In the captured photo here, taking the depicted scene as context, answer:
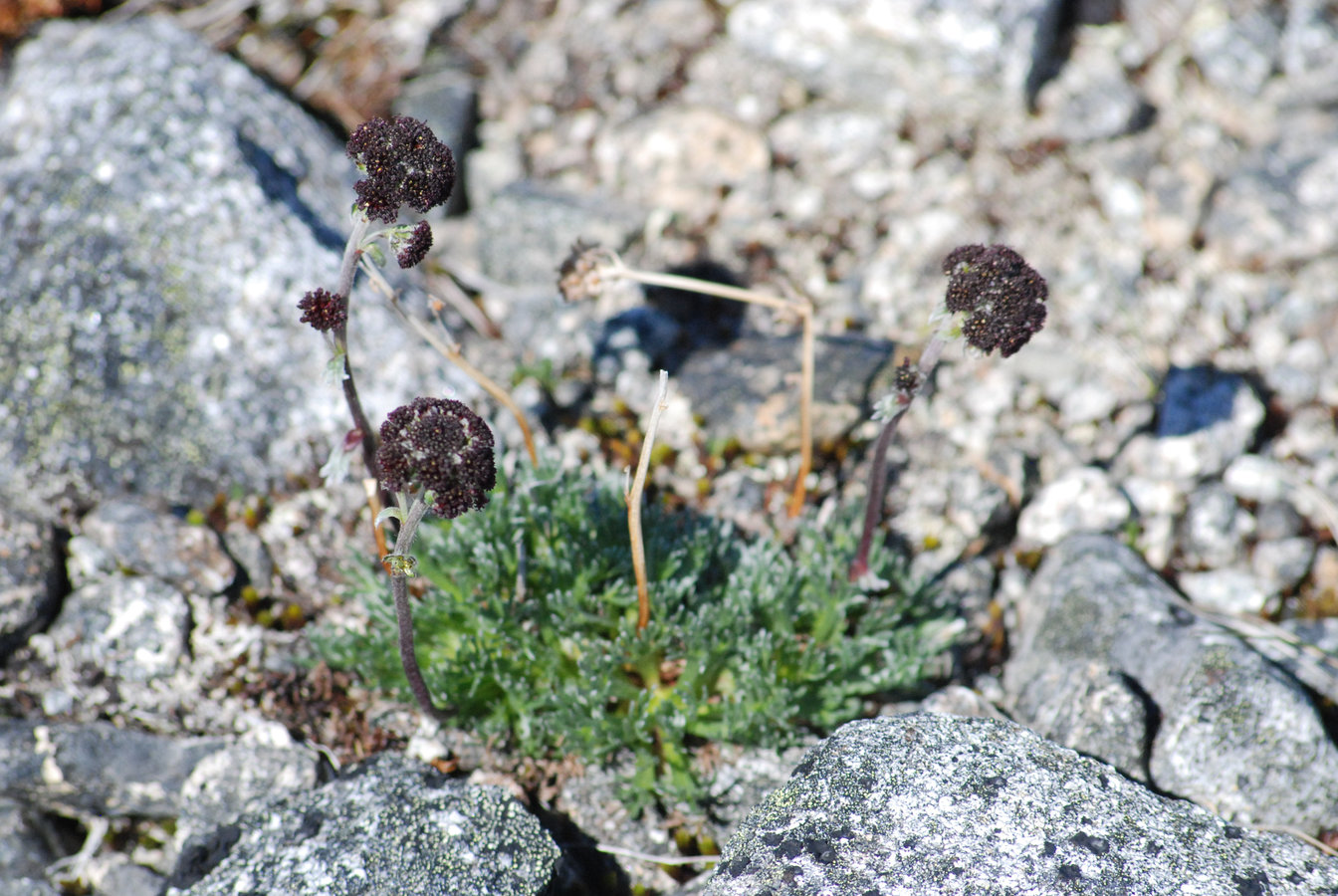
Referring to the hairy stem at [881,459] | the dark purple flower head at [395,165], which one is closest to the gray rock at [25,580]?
the dark purple flower head at [395,165]

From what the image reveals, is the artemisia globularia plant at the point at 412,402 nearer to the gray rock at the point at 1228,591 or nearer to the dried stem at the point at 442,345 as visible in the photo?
the dried stem at the point at 442,345

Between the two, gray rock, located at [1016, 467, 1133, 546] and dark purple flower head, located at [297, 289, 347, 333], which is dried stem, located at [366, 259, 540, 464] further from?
gray rock, located at [1016, 467, 1133, 546]

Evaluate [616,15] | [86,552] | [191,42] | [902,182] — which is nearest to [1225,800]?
[902,182]

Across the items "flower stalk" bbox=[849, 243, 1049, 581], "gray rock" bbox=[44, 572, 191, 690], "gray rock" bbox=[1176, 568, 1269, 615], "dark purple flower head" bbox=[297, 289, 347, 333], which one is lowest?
"gray rock" bbox=[44, 572, 191, 690]

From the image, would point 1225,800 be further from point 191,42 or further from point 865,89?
point 191,42

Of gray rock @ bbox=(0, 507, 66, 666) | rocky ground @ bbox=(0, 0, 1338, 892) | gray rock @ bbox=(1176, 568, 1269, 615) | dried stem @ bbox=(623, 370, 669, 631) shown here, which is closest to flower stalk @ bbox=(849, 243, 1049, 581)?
dried stem @ bbox=(623, 370, 669, 631)
